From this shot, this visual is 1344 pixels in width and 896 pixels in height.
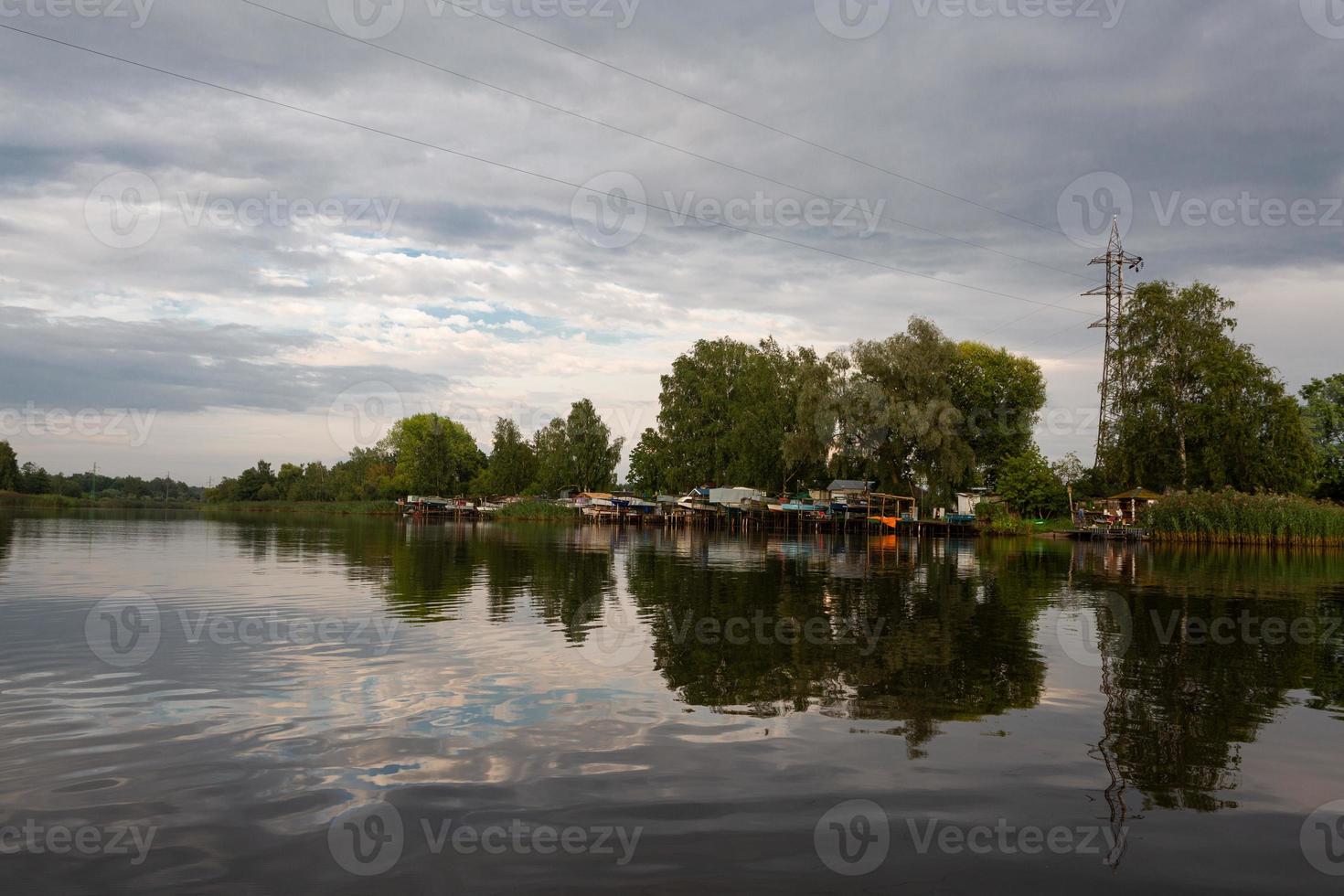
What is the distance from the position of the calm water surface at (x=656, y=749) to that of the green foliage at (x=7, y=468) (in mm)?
123204

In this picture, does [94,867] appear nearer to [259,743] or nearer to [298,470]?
[259,743]

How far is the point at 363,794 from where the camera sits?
23.2ft

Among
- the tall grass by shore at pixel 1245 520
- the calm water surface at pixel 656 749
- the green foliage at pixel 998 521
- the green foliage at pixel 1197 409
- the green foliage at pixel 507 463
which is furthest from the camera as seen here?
the green foliage at pixel 507 463

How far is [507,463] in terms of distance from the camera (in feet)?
452

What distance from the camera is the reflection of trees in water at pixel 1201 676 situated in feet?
27.1

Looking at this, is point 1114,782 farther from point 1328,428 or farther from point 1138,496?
point 1328,428

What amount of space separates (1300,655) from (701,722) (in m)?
11.8

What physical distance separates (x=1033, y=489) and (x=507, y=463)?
87.5 meters

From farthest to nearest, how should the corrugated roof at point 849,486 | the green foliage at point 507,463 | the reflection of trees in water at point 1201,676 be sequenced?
the green foliage at point 507,463, the corrugated roof at point 849,486, the reflection of trees in water at point 1201,676

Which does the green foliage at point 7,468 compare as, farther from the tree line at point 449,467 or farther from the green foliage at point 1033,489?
the green foliage at point 1033,489

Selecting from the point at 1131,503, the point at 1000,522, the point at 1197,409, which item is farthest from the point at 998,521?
the point at 1197,409

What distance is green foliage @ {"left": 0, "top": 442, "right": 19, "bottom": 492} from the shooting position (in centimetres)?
11506

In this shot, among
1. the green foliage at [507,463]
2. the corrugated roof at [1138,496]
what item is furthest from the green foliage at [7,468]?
the corrugated roof at [1138,496]

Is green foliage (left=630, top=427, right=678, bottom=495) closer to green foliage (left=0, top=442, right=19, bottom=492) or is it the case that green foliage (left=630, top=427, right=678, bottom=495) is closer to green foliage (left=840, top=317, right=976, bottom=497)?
green foliage (left=840, top=317, right=976, bottom=497)
